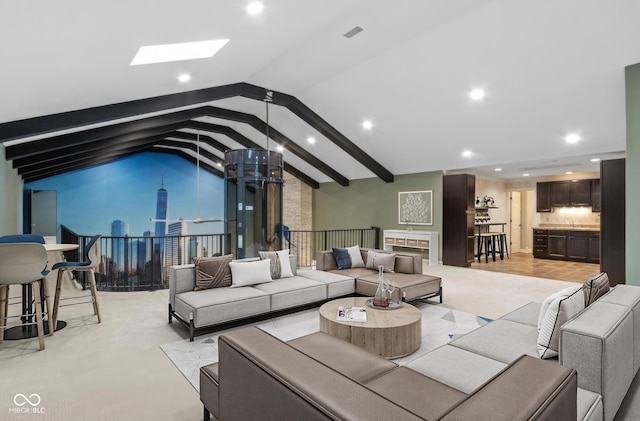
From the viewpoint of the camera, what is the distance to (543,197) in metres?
10.1

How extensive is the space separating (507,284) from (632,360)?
4326 mm

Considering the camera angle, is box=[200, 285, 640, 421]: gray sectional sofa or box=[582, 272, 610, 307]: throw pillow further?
box=[582, 272, 610, 307]: throw pillow

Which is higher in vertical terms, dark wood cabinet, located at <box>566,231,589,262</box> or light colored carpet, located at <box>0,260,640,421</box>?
dark wood cabinet, located at <box>566,231,589,262</box>

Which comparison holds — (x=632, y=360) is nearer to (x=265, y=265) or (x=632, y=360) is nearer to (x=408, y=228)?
(x=265, y=265)

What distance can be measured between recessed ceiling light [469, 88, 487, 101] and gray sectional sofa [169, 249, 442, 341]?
2.76 meters

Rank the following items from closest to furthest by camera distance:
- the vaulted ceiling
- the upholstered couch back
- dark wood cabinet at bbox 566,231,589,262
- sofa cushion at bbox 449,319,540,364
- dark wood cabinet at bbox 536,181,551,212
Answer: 1. sofa cushion at bbox 449,319,540,364
2. the vaulted ceiling
3. the upholstered couch back
4. dark wood cabinet at bbox 566,231,589,262
5. dark wood cabinet at bbox 536,181,551,212

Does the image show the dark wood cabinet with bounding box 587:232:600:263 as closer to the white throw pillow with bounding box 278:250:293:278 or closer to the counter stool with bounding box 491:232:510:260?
the counter stool with bounding box 491:232:510:260

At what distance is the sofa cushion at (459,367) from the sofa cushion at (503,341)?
86mm

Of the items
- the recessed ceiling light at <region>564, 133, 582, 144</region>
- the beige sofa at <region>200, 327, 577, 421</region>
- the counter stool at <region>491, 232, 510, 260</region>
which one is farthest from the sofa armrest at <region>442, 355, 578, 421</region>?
the counter stool at <region>491, 232, 510, 260</region>

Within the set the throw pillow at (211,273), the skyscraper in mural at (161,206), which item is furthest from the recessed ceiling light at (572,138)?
the skyscraper in mural at (161,206)

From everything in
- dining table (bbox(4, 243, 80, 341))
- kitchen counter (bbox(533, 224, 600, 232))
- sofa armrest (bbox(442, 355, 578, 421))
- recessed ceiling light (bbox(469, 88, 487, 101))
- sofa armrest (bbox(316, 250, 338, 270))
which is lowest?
dining table (bbox(4, 243, 80, 341))

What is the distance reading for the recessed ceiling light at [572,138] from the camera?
588 cm

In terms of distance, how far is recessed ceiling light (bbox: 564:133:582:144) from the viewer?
5877mm

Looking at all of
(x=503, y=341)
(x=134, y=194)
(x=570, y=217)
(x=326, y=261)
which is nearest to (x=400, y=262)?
(x=326, y=261)
